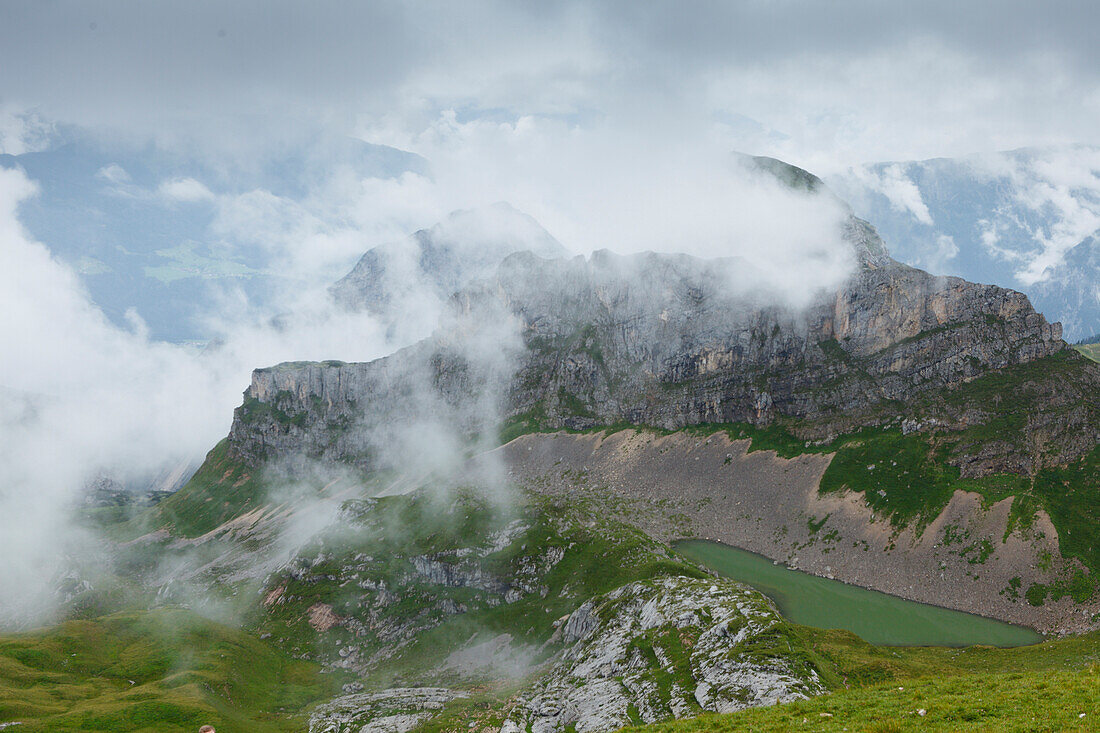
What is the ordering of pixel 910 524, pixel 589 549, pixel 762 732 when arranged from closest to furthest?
1. pixel 762 732
2. pixel 589 549
3. pixel 910 524

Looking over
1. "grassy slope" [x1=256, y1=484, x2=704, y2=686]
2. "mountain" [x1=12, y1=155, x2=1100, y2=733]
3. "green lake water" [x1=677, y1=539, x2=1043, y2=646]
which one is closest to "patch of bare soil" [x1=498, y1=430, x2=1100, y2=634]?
"mountain" [x1=12, y1=155, x2=1100, y2=733]

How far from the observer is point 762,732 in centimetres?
2544

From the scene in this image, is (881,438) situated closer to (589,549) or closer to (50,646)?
(589,549)

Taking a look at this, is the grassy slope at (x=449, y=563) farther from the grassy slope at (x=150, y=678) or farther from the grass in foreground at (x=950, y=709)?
the grass in foreground at (x=950, y=709)

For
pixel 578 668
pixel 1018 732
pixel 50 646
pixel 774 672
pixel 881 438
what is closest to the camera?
pixel 1018 732

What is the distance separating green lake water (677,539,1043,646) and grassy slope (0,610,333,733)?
10199cm

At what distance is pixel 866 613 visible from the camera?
120m

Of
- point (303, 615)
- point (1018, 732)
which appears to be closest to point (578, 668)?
point (1018, 732)

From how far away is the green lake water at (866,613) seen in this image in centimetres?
10750

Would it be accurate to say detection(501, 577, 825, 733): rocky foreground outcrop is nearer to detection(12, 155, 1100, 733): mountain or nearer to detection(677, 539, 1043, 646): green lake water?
detection(12, 155, 1100, 733): mountain

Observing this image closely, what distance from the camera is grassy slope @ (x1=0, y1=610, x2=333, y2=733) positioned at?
7425 cm

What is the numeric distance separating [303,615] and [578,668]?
90.3 metres

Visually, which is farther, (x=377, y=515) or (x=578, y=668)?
(x=377, y=515)

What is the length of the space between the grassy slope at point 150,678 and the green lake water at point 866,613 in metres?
102
